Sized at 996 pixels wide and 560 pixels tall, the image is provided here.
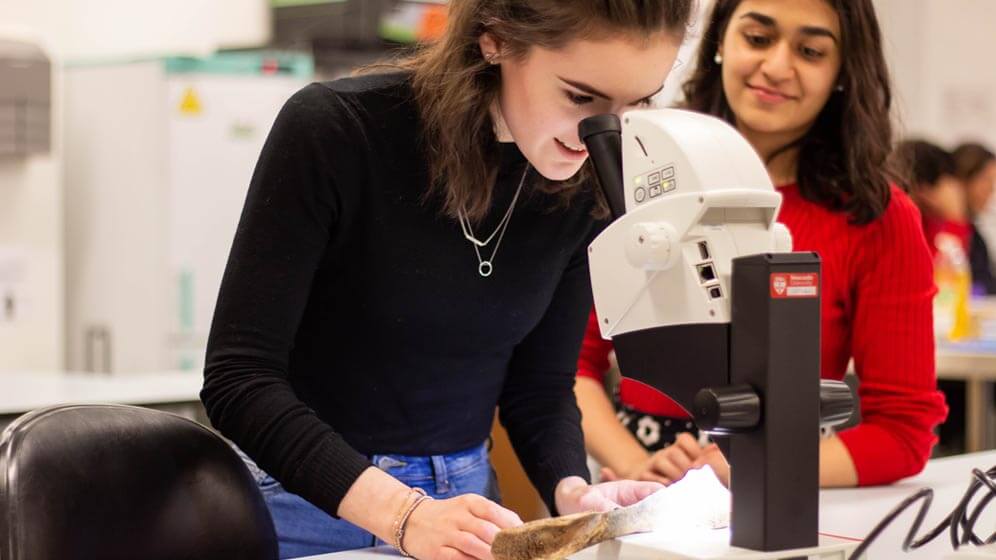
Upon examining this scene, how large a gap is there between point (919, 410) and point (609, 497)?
24.3 inches

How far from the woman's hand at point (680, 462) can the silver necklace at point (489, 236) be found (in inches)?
15.9

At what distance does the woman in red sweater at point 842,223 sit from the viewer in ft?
5.84

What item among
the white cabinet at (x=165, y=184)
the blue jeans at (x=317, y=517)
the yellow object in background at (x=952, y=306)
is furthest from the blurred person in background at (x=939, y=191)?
the blue jeans at (x=317, y=517)

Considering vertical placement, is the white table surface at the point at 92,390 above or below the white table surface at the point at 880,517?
below

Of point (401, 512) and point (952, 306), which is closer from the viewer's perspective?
point (401, 512)

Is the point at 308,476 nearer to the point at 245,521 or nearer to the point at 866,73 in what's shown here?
the point at 245,521

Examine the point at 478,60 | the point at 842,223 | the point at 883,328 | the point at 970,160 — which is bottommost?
the point at 970,160

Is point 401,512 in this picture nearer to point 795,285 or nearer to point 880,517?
point 795,285

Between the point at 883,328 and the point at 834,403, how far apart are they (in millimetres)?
730

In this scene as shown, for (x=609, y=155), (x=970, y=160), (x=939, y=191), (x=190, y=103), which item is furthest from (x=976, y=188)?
(x=609, y=155)

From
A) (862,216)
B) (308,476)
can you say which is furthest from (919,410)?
(308,476)

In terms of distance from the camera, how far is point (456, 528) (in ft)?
3.92

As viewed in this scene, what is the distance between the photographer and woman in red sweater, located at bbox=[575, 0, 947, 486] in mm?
1780

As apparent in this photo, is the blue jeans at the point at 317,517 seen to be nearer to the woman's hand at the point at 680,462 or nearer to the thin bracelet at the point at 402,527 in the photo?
the thin bracelet at the point at 402,527
